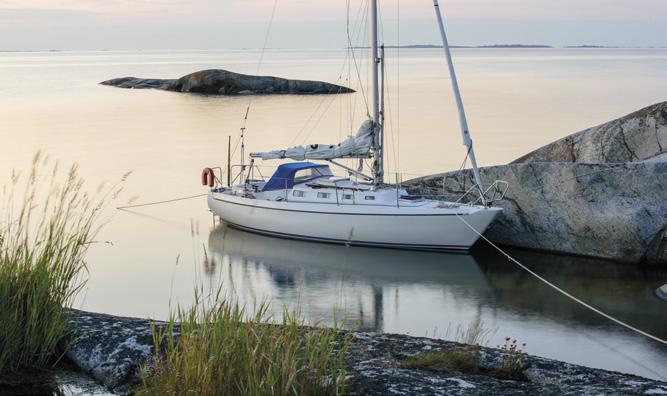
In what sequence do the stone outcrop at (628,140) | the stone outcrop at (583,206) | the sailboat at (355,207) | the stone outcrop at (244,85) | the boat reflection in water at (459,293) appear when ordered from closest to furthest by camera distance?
the boat reflection in water at (459,293)
the stone outcrop at (583,206)
the sailboat at (355,207)
the stone outcrop at (628,140)
the stone outcrop at (244,85)

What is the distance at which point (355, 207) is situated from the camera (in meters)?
19.8

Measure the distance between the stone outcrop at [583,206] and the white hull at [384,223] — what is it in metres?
0.80

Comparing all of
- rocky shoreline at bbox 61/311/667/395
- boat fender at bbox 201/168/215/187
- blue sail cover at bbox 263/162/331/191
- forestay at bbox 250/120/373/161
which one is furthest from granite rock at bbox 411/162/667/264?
rocky shoreline at bbox 61/311/667/395

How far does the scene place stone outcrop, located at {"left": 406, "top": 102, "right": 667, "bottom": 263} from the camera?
17875 millimetres

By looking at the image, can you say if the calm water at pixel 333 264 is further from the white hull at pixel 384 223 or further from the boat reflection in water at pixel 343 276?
the white hull at pixel 384 223

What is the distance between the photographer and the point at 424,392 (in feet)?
23.0

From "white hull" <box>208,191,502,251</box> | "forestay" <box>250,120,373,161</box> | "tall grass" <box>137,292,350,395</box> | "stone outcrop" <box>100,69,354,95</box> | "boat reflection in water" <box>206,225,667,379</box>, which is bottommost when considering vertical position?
"boat reflection in water" <box>206,225,667,379</box>

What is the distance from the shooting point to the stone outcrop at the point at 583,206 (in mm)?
17875

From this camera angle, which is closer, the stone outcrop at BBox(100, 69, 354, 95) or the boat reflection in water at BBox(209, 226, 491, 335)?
the boat reflection in water at BBox(209, 226, 491, 335)


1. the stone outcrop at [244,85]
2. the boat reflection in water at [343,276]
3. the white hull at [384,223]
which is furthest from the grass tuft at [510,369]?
the stone outcrop at [244,85]

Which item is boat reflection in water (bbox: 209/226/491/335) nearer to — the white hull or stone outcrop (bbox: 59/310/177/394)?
the white hull

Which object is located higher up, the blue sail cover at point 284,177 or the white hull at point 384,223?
the blue sail cover at point 284,177

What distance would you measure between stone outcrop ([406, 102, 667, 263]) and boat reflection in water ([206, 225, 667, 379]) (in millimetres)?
386

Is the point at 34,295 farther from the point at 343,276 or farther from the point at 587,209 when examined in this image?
the point at 587,209
